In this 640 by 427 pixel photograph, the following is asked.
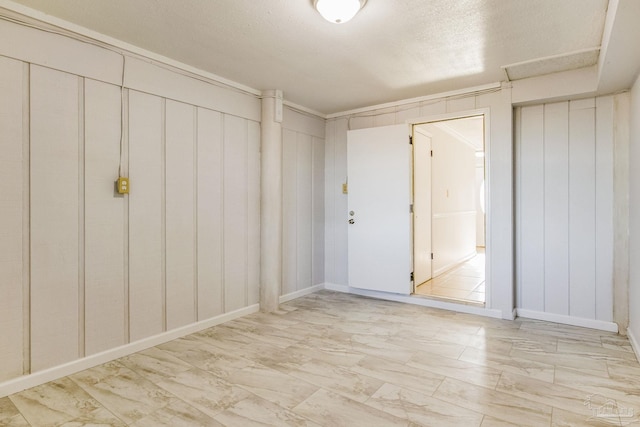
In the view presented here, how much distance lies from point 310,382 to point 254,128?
2.51 metres

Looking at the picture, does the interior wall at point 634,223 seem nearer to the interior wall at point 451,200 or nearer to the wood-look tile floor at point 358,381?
the wood-look tile floor at point 358,381

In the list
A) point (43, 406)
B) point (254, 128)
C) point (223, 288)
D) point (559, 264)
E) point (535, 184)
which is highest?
point (254, 128)

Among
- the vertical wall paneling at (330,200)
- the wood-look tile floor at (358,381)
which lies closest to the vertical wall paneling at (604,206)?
the wood-look tile floor at (358,381)

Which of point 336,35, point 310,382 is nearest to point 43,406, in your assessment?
point 310,382

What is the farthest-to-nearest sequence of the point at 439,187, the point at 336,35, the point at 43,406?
1. the point at 439,187
2. the point at 336,35
3. the point at 43,406

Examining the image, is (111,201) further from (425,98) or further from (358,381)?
(425,98)

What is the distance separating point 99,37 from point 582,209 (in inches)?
166

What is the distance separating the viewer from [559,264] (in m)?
3.35

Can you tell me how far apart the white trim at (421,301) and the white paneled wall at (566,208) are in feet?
1.16

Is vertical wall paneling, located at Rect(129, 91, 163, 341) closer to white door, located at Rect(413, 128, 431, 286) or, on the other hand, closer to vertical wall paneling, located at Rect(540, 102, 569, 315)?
white door, located at Rect(413, 128, 431, 286)

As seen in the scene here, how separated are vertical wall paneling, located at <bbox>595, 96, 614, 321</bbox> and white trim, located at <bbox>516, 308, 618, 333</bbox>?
5 centimetres

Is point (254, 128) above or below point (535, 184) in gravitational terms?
above

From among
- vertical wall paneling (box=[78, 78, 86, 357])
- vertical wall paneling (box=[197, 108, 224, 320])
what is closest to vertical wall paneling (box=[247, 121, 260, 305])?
vertical wall paneling (box=[197, 108, 224, 320])

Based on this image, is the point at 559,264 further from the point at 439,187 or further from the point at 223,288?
the point at 223,288
